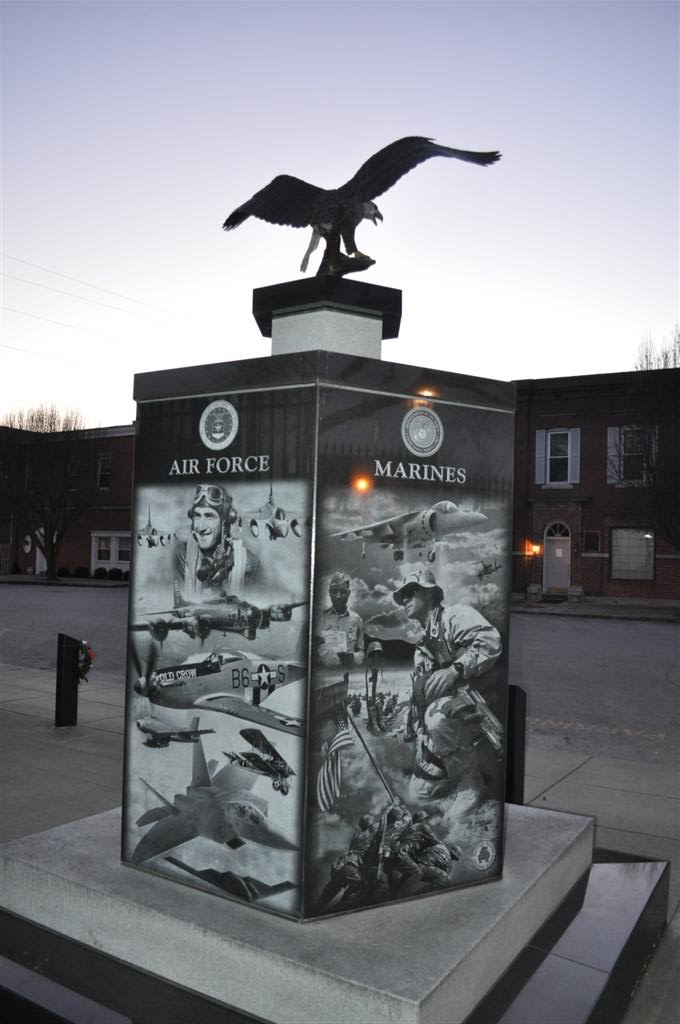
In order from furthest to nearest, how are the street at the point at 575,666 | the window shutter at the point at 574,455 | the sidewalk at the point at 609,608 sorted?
the window shutter at the point at 574,455, the sidewalk at the point at 609,608, the street at the point at 575,666

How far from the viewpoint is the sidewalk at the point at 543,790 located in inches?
160

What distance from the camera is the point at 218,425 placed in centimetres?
329

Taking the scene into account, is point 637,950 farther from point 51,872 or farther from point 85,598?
point 85,598

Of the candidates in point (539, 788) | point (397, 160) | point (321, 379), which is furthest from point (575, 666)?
point (321, 379)

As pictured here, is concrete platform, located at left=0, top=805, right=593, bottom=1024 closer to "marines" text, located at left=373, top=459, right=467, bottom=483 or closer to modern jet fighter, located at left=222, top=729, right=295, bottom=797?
modern jet fighter, located at left=222, top=729, right=295, bottom=797

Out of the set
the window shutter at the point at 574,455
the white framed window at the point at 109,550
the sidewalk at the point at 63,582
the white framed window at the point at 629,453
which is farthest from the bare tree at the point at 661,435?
the white framed window at the point at 109,550

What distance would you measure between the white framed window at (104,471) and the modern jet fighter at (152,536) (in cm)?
4120

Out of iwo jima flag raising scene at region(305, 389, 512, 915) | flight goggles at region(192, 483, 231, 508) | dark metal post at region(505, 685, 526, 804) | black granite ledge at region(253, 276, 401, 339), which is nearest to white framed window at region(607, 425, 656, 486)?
dark metal post at region(505, 685, 526, 804)

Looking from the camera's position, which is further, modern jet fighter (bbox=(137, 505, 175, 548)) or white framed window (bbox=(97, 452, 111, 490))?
white framed window (bbox=(97, 452, 111, 490))

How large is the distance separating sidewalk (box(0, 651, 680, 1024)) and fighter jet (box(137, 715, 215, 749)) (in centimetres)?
203

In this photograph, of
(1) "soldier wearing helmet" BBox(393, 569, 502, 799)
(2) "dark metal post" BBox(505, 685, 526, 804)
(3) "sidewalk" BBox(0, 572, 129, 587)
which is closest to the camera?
(1) "soldier wearing helmet" BBox(393, 569, 502, 799)

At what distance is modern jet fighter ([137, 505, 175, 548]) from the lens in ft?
11.1

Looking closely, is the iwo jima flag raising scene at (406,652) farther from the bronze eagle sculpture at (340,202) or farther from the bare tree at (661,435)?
the bare tree at (661,435)

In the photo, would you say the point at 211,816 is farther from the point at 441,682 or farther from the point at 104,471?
the point at 104,471
